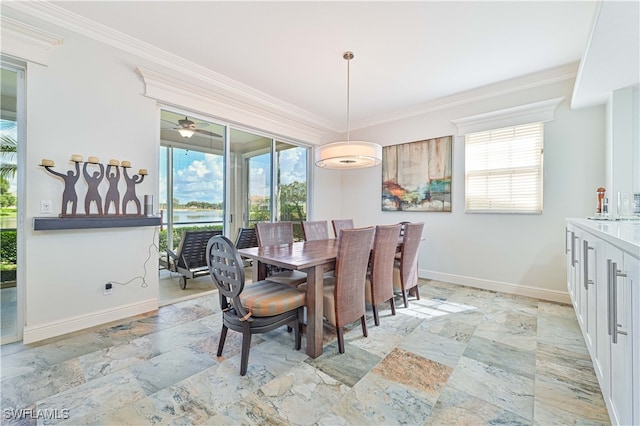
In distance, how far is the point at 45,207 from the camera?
2279 mm

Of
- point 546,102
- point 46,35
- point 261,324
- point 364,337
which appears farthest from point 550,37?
point 46,35

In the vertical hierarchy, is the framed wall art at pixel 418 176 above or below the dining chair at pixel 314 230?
above

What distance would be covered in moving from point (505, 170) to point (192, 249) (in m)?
→ 4.41

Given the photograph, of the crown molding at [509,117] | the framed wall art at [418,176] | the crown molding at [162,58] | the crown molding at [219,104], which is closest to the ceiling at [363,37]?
the crown molding at [162,58]

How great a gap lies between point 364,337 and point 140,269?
8.03 ft

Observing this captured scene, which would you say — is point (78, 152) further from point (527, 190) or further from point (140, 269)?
point (527, 190)

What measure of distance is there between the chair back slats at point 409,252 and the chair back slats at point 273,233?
1350 millimetres

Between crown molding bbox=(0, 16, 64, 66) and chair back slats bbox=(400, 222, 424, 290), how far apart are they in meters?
3.74

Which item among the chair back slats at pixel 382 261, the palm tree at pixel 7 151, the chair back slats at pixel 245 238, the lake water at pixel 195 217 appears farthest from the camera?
the chair back slats at pixel 245 238

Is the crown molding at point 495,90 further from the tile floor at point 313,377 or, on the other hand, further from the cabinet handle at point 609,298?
the cabinet handle at point 609,298

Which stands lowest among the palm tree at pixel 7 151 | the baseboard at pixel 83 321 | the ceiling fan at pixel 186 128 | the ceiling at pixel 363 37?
the baseboard at pixel 83 321

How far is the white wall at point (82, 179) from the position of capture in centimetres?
224

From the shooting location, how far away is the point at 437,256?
415 cm

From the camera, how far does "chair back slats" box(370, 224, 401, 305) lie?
96.7 inches
